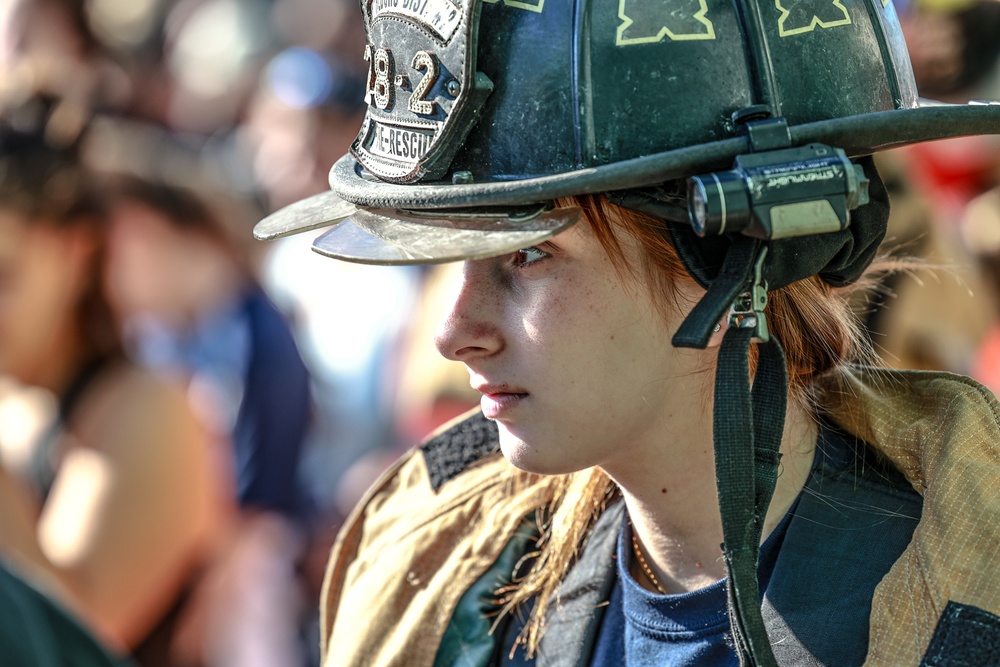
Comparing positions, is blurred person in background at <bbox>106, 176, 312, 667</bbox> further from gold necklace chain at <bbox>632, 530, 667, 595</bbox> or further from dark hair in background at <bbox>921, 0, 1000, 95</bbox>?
dark hair in background at <bbox>921, 0, 1000, 95</bbox>

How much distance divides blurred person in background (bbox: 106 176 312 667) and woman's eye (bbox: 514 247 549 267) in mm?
2699

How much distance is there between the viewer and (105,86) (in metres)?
4.98

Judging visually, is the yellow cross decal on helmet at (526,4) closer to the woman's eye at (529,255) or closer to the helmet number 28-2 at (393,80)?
the helmet number 28-2 at (393,80)

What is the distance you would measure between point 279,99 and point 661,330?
3.99 meters

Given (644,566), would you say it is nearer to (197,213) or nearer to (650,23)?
(650,23)

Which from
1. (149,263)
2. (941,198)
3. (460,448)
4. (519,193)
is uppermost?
(519,193)

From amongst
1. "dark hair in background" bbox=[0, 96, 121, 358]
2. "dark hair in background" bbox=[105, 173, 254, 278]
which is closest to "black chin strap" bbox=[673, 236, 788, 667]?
"dark hair in background" bbox=[0, 96, 121, 358]

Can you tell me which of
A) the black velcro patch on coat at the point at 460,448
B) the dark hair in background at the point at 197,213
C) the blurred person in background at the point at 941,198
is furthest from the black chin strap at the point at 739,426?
the dark hair in background at the point at 197,213

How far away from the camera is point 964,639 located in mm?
1614

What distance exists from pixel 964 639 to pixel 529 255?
819mm

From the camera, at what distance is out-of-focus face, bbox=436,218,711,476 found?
1.80 meters

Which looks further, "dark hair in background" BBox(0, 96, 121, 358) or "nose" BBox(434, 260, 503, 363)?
"dark hair in background" BBox(0, 96, 121, 358)

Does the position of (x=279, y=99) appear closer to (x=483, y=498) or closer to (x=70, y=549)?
(x=70, y=549)

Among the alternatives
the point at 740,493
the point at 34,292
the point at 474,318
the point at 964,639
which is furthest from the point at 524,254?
the point at 34,292
